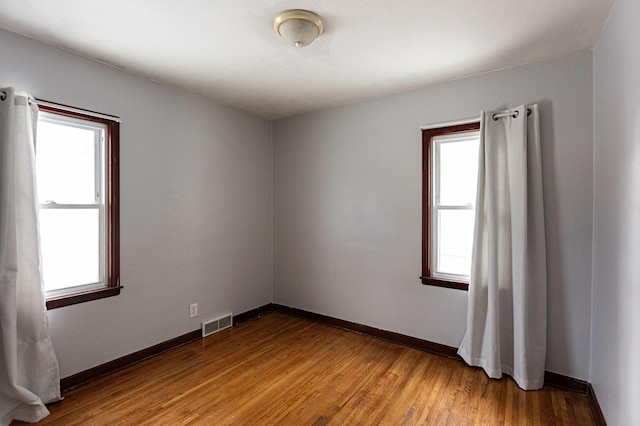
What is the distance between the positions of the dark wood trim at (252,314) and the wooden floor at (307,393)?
625 millimetres

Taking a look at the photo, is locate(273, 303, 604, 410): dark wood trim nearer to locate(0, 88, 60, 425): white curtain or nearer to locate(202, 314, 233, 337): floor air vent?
locate(202, 314, 233, 337): floor air vent

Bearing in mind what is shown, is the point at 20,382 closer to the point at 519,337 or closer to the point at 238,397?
the point at 238,397

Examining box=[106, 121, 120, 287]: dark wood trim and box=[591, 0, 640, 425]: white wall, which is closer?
box=[591, 0, 640, 425]: white wall

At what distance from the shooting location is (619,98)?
1.79 m

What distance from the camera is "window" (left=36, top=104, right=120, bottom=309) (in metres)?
2.33

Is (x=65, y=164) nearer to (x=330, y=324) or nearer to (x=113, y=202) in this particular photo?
(x=113, y=202)

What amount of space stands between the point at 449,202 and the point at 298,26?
1996 mm

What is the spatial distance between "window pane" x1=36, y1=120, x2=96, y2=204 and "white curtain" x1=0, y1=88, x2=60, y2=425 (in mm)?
193

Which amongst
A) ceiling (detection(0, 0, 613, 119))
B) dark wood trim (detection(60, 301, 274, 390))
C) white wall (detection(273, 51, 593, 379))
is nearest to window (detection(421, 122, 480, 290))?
white wall (detection(273, 51, 593, 379))

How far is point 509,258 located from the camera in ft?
8.38

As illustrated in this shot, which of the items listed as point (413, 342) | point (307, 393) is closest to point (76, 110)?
point (307, 393)

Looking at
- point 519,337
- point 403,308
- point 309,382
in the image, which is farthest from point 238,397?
point 519,337

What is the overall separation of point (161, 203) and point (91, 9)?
159 centimetres

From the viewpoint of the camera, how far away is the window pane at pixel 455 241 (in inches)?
114
